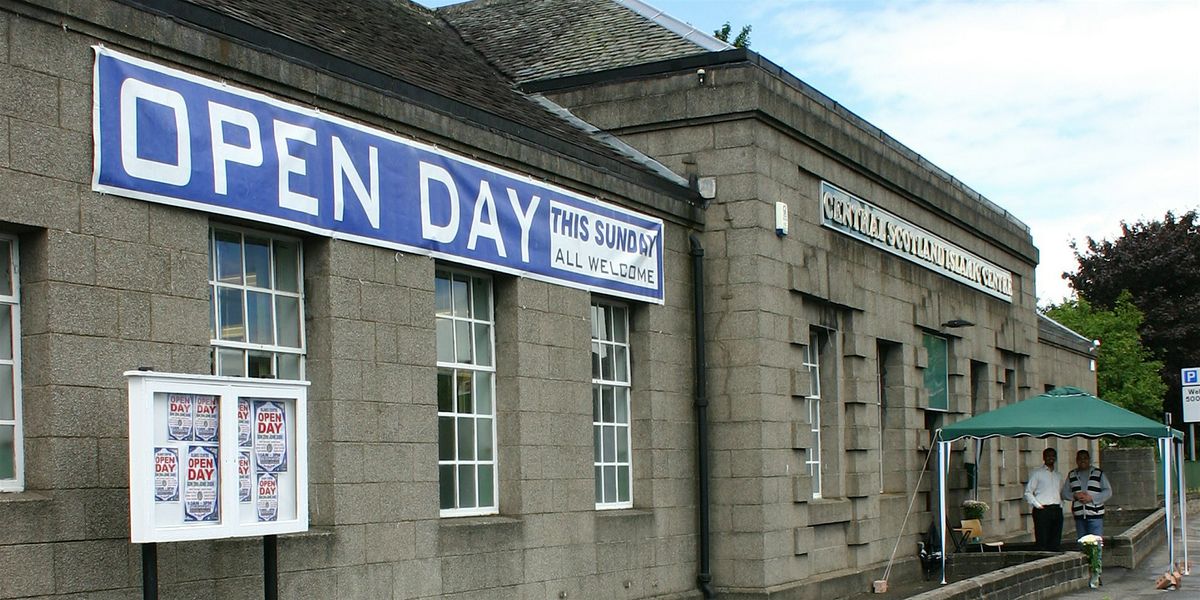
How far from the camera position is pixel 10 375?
8484mm

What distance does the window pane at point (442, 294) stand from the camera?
12.4m

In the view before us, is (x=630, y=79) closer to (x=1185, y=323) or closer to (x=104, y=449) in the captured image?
(x=104, y=449)

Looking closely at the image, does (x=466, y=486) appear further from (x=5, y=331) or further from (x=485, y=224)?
(x=5, y=331)

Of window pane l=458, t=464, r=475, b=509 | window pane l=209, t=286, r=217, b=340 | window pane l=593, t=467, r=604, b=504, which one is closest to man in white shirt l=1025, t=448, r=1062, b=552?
window pane l=593, t=467, r=604, b=504

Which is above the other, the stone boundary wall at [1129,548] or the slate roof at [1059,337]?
the slate roof at [1059,337]

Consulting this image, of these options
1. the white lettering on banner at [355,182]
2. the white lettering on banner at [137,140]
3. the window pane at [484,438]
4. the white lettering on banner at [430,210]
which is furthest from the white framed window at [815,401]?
the white lettering on banner at [137,140]

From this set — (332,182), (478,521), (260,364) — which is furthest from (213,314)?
(478,521)

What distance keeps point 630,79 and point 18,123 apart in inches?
382

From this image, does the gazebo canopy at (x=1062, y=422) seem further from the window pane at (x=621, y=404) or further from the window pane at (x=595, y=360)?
the window pane at (x=595, y=360)

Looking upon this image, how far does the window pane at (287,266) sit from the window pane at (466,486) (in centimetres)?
261

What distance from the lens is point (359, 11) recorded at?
16.4m

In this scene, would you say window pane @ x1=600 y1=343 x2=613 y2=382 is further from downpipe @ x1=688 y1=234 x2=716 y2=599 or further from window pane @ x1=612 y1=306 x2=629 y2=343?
downpipe @ x1=688 y1=234 x2=716 y2=599

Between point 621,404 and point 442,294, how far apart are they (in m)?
3.44

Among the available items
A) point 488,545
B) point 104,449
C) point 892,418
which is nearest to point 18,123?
point 104,449
